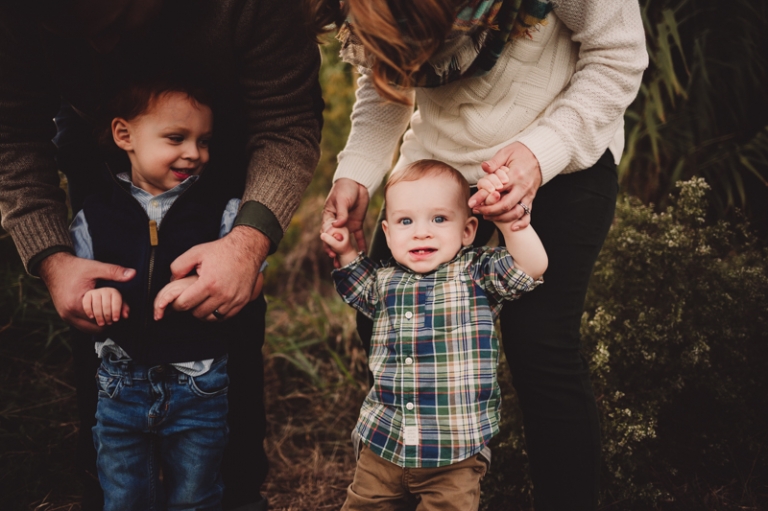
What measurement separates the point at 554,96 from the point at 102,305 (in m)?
1.18

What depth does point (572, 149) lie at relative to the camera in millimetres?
1426

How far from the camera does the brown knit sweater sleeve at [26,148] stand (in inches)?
60.9

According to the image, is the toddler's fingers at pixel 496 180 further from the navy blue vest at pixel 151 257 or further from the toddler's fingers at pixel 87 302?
the toddler's fingers at pixel 87 302

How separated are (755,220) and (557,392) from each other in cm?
141

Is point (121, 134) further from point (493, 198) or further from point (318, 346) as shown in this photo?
A: point (318, 346)

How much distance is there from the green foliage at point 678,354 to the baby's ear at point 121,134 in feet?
4.94

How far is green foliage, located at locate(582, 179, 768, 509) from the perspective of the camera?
6.52 ft

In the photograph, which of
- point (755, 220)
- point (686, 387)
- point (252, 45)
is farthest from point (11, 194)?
point (755, 220)

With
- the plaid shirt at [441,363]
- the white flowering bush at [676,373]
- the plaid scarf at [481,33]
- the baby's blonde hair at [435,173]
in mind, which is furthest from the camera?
the white flowering bush at [676,373]

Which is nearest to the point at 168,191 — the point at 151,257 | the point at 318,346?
the point at 151,257

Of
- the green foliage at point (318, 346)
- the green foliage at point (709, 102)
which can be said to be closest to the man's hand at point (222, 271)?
the green foliage at point (318, 346)

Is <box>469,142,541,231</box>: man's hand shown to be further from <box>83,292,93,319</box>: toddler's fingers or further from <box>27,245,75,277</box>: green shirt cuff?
<box>27,245,75,277</box>: green shirt cuff

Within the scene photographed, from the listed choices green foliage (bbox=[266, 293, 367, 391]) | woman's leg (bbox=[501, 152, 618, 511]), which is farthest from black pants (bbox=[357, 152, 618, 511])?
green foliage (bbox=[266, 293, 367, 391])

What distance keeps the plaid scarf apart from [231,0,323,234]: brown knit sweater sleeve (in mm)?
191
